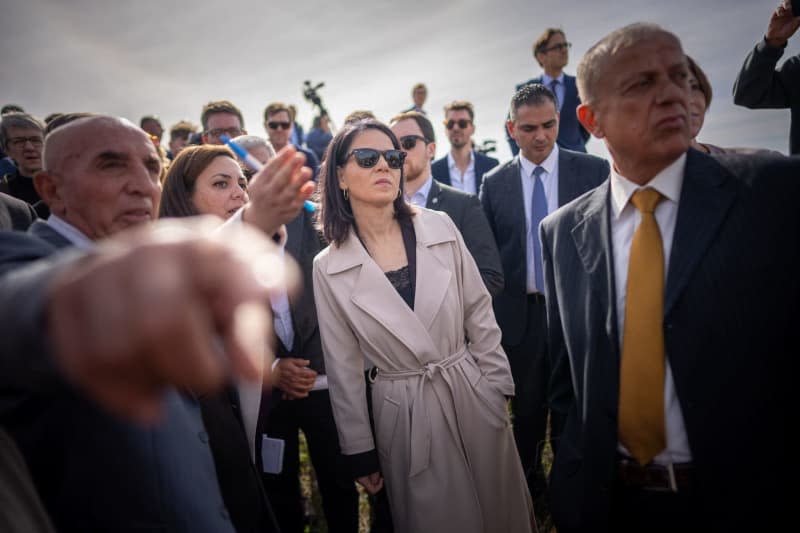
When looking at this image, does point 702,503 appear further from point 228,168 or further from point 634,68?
point 228,168

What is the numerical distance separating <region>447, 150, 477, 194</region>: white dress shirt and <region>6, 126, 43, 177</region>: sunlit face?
5.14m

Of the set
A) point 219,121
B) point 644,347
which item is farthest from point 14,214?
point 644,347

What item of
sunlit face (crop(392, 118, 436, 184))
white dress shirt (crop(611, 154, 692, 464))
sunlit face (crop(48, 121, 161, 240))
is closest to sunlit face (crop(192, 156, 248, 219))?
sunlit face (crop(48, 121, 161, 240))

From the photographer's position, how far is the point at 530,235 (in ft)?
13.1

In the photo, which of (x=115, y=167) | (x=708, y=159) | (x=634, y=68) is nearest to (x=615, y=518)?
(x=708, y=159)

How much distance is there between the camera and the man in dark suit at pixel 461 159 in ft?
20.2

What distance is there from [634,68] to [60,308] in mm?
2163

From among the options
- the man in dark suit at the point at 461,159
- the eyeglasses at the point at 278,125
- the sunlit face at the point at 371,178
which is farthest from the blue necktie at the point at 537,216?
the eyeglasses at the point at 278,125

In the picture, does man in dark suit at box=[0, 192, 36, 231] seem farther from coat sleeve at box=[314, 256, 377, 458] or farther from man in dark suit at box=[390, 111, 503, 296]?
man in dark suit at box=[390, 111, 503, 296]

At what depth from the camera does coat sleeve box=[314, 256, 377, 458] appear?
8.21 ft

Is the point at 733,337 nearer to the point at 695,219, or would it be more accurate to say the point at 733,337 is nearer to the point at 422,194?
the point at 695,219

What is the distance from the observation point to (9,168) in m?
4.77

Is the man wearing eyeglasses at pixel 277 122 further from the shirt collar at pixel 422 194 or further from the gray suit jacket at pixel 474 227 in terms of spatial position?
the gray suit jacket at pixel 474 227

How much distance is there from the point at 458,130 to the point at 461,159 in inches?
18.5
